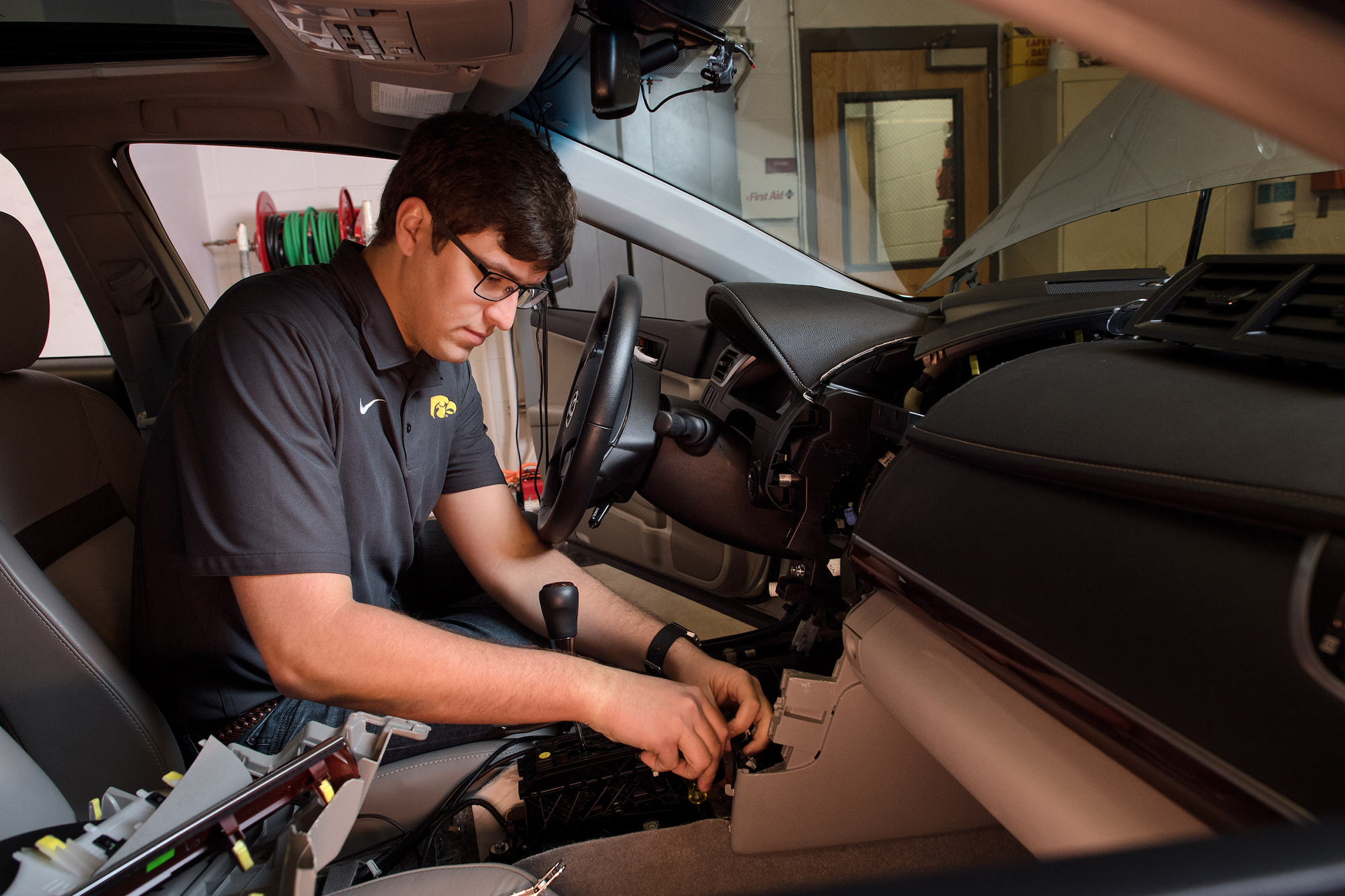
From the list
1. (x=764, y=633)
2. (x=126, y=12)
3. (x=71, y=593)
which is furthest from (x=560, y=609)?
(x=126, y=12)

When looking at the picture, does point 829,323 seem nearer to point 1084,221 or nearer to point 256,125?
point 1084,221

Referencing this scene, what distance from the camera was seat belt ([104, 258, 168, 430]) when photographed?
2020 millimetres

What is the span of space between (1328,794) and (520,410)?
12.3ft

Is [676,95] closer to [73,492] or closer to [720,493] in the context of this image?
[720,493]

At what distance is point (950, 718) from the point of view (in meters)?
0.69

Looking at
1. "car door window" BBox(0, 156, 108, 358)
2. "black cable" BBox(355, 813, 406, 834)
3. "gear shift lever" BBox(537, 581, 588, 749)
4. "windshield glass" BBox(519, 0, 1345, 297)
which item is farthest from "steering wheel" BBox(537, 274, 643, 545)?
"car door window" BBox(0, 156, 108, 358)

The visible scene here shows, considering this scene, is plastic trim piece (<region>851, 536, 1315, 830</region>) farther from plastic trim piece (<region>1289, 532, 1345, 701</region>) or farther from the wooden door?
the wooden door

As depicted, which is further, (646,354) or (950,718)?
(646,354)

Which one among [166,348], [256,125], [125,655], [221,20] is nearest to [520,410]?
[166,348]

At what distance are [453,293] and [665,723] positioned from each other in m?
0.69

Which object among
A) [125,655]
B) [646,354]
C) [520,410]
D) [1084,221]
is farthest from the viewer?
[520,410]

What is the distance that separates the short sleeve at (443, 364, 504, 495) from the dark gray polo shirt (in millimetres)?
75

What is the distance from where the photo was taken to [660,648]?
1198mm

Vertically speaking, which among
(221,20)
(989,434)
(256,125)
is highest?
(221,20)
